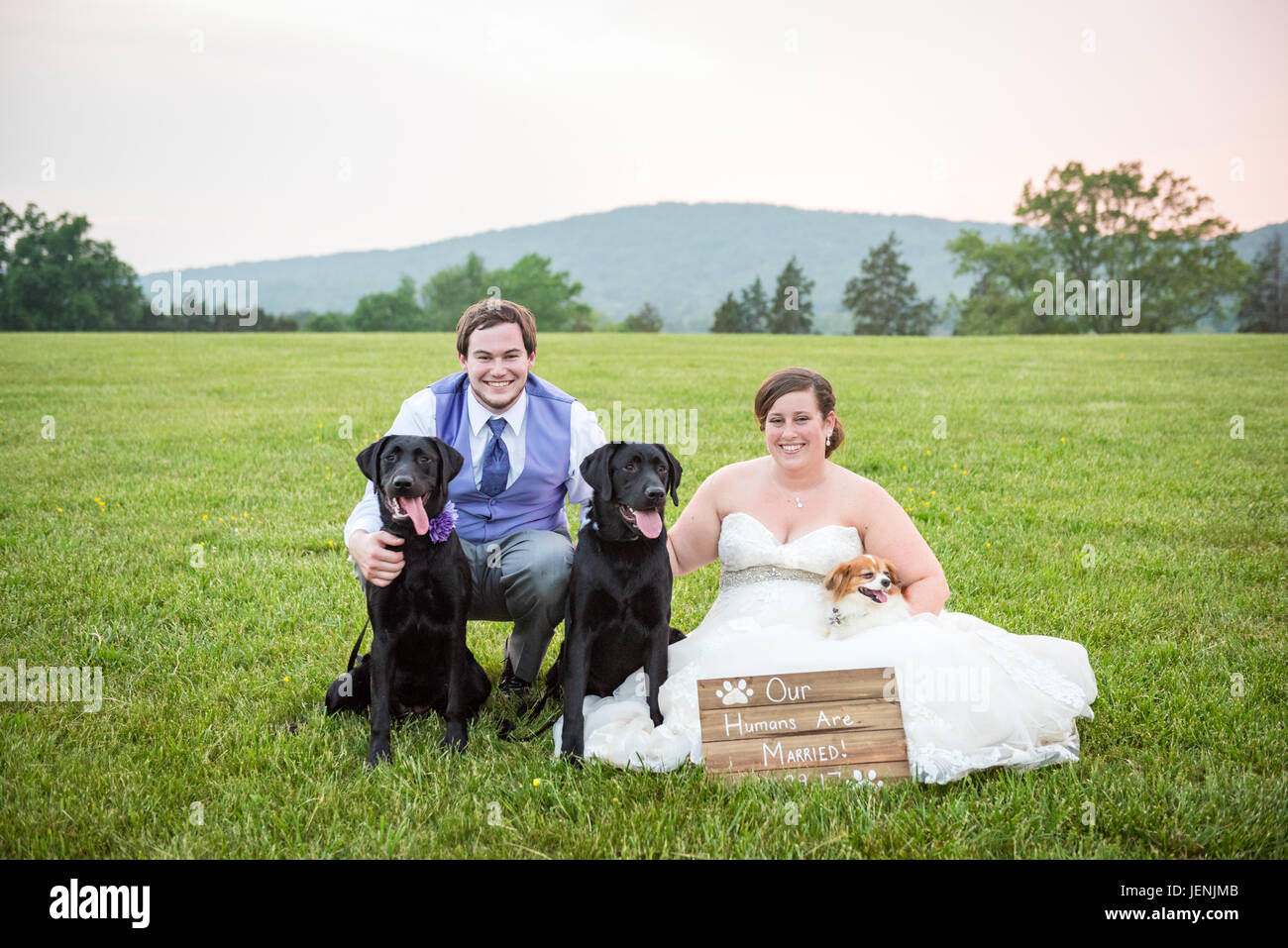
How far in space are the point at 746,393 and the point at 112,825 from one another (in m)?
13.4

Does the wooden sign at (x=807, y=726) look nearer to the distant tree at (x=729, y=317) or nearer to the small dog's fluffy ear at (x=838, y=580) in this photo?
the small dog's fluffy ear at (x=838, y=580)

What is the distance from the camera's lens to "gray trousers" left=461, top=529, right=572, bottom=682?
3969 millimetres

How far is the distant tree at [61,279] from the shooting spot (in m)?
48.7

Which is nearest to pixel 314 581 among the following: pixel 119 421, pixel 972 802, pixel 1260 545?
pixel 972 802

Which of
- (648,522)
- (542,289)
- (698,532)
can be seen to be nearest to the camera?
(648,522)

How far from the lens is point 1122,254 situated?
54.7 meters

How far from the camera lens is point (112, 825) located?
2.97 m

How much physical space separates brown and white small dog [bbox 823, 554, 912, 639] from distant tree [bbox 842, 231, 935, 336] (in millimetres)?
75431

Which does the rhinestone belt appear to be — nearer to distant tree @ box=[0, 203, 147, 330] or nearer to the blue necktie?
the blue necktie

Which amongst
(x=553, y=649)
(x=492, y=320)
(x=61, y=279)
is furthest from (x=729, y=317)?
(x=492, y=320)

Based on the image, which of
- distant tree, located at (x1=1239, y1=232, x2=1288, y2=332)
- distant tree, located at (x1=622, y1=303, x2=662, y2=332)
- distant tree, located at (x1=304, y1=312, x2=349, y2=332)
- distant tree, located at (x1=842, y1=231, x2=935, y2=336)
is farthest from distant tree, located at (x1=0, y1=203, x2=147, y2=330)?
distant tree, located at (x1=1239, y1=232, x2=1288, y2=332)

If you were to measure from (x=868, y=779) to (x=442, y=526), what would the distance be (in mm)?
1994

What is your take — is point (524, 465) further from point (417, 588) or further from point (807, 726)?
point (807, 726)

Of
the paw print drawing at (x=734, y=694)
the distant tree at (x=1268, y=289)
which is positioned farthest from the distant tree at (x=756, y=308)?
the paw print drawing at (x=734, y=694)
